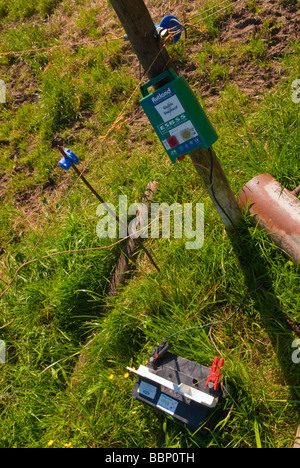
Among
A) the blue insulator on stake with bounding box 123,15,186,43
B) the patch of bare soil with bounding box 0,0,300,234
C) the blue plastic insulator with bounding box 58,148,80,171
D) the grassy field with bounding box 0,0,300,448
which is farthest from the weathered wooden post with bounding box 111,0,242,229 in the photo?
the patch of bare soil with bounding box 0,0,300,234

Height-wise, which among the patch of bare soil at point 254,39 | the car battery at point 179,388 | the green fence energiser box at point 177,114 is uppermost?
the green fence energiser box at point 177,114

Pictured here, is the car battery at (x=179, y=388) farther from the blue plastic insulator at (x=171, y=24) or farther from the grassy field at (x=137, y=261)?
the blue plastic insulator at (x=171, y=24)

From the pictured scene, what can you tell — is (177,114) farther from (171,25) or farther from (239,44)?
(239,44)

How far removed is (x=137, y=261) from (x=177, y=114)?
3.85 ft

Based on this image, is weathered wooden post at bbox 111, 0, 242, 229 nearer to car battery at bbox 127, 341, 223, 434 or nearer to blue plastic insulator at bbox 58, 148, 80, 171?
blue plastic insulator at bbox 58, 148, 80, 171

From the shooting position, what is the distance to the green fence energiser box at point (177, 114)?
1634 mm

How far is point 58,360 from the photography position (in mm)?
2410

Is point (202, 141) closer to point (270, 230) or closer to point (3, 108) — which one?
point (270, 230)

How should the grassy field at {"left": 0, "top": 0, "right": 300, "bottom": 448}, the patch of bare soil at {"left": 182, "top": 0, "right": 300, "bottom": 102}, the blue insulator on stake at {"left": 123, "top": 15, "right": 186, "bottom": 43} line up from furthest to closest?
the patch of bare soil at {"left": 182, "top": 0, "right": 300, "bottom": 102} → the grassy field at {"left": 0, "top": 0, "right": 300, "bottom": 448} → the blue insulator on stake at {"left": 123, "top": 15, "right": 186, "bottom": 43}

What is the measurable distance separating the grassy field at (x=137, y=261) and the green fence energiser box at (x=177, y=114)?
0.98ft

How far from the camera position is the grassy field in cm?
202

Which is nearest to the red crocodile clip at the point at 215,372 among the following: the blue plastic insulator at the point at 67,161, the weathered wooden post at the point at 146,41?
the weathered wooden post at the point at 146,41

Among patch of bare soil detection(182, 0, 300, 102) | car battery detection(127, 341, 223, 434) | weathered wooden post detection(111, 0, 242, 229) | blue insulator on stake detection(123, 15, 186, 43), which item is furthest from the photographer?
patch of bare soil detection(182, 0, 300, 102)

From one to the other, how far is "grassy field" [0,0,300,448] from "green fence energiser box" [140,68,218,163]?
11.7 inches
